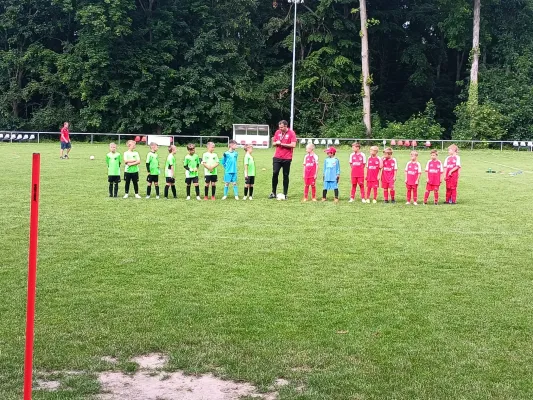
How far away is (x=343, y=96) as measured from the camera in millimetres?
51812

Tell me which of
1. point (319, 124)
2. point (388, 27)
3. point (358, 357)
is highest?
point (388, 27)

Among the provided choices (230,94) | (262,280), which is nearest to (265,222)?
(262,280)

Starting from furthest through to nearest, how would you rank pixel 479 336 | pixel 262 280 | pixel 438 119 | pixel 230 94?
pixel 438 119 < pixel 230 94 < pixel 262 280 < pixel 479 336

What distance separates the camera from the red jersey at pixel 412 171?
1530 cm

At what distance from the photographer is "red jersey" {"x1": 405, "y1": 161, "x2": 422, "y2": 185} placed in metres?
15.3

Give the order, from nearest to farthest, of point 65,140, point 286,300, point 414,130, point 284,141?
1. point 286,300
2. point 284,141
3. point 65,140
4. point 414,130

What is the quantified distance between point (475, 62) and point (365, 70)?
7670 mm

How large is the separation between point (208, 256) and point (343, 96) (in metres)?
44.2

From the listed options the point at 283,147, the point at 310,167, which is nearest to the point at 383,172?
the point at 310,167

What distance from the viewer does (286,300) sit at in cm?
682

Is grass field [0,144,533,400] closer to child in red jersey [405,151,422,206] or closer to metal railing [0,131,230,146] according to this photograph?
child in red jersey [405,151,422,206]

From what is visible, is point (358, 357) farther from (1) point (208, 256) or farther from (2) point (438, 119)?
(2) point (438, 119)

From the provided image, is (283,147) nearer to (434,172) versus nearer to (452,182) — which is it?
(434,172)

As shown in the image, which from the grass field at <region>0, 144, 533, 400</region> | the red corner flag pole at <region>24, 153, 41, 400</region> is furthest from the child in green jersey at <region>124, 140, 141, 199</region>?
the red corner flag pole at <region>24, 153, 41, 400</region>
